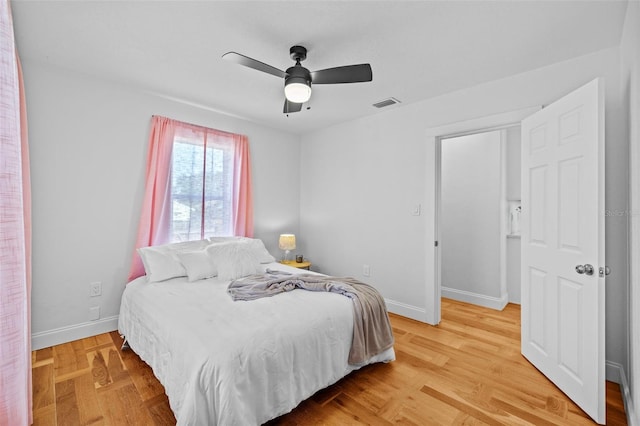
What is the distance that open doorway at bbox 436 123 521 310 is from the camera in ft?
12.7

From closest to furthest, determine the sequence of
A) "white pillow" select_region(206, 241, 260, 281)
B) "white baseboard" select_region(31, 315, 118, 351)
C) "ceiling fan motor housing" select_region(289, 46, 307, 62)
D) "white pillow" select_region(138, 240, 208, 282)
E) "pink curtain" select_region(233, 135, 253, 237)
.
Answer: "ceiling fan motor housing" select_region(289, 46, 307, 62)
"white baseboard" select_region(31, 315, 118, 351)
"white pillow" select_region(138, 240, 208, 282)
"white pillow" select_region(206, 241, 260, 281)
"pink curtain" select_region(233, 135, 253, 237)

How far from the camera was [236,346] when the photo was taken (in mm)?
1573

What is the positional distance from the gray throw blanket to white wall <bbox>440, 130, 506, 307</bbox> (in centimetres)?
197

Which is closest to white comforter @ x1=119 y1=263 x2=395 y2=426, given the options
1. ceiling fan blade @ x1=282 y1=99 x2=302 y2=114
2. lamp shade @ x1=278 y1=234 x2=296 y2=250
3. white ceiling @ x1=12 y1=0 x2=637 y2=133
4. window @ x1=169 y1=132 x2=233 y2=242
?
window @ x1=169 y1=132 x2=233 y2=242

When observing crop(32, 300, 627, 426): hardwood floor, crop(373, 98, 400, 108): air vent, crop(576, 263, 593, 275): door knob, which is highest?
crop(373, 98, 400, 108): air vent

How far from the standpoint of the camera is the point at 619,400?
2.00 meters

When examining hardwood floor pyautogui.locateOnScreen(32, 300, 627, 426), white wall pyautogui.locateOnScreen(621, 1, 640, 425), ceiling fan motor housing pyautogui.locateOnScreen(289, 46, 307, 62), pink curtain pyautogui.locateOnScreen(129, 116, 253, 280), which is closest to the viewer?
white wall pyautogui.locateOnScreen(621, 1, 640, 425)

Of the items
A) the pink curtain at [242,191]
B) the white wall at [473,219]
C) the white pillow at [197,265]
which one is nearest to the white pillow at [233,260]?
the white pillow at [197,265]

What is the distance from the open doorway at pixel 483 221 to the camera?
12.7 feet

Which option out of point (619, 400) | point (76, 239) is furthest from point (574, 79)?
point (76, 239)

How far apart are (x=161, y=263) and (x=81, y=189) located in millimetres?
1043

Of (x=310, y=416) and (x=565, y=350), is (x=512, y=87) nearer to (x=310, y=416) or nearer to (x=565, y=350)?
(x=565, y=350)

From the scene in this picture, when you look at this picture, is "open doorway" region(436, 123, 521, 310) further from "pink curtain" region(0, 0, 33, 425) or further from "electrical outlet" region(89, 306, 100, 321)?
"electrical outlet" region(89, 306, 100, 321)

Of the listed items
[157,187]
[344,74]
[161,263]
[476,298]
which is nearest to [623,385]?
[476,298]
